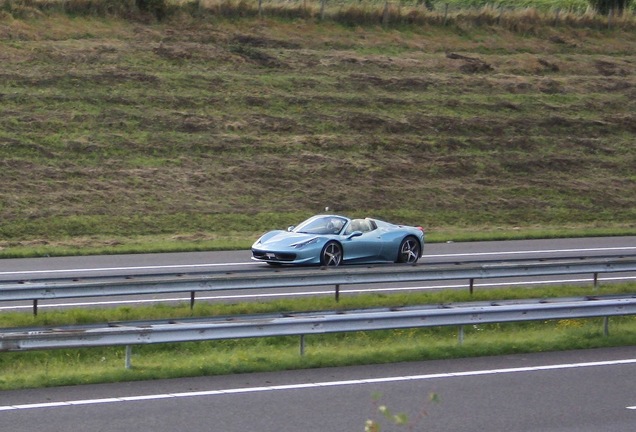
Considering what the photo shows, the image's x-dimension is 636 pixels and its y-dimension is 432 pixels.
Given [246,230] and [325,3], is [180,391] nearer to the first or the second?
[246,230]

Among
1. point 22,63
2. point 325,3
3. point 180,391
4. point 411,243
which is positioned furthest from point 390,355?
point 325,3

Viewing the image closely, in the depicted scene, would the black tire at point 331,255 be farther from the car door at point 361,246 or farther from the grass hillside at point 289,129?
the grass hillside at point 289,129

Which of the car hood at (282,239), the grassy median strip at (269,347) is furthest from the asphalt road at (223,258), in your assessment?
the grassy median strip at (269,347)

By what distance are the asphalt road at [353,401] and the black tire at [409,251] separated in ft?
31.8

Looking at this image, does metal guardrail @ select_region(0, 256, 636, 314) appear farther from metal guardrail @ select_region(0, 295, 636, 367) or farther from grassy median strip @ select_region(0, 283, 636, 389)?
metal guardrail @ select_region(0, 295, 636, 367)

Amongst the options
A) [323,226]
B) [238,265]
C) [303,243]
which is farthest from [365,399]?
[238,265]

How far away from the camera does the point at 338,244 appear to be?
2141cm

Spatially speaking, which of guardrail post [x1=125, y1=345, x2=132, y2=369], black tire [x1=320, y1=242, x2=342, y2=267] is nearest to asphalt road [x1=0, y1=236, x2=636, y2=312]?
black tire [x1=320, y1=242, x2=342, y2=267]

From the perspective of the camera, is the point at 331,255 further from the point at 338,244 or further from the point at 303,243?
the point at 303,243

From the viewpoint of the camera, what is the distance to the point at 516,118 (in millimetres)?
40062

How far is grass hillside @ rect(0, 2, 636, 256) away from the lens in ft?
95.9

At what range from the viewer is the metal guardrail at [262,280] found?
1516 centimetres

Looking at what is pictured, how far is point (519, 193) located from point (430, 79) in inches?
382

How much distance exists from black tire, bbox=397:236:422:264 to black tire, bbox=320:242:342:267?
1.48 m
